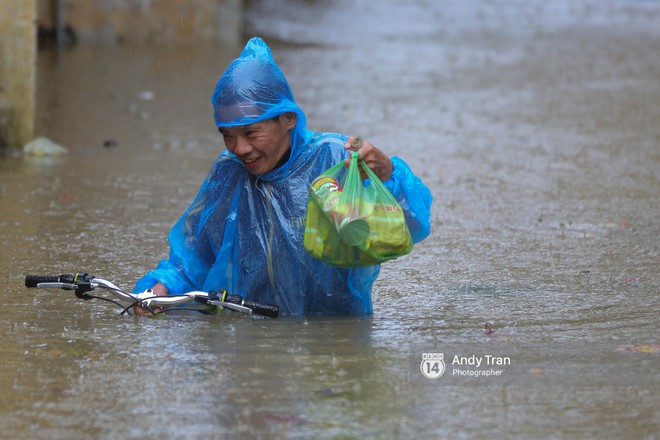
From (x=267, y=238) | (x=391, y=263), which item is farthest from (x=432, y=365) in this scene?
(x=391, y=263)

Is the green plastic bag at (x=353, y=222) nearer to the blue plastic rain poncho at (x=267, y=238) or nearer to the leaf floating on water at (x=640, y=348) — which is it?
the blue plastic rain poncho at (x=267, y=238)

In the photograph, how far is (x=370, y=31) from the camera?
54.0ft

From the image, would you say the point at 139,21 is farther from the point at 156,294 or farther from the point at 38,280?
the point at 38,280

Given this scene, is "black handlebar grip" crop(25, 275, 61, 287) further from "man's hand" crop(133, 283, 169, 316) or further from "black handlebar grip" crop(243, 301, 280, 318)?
"black handlebar grip" crop(243, 301, 280, 318)

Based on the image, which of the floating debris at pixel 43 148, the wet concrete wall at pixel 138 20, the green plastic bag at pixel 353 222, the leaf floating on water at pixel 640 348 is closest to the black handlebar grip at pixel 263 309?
the green plastic bag at pixel 353 222

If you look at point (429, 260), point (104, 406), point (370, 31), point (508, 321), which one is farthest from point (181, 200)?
point (370, 31)

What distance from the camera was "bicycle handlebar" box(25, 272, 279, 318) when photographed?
4121 mm

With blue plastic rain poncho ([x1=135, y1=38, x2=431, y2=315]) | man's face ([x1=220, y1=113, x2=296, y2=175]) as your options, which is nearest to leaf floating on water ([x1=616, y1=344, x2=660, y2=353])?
blue plastic rain poncho ([x1=135, y1=38, x2=431, y2=315])

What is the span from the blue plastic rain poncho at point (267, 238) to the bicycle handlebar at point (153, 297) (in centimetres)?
20

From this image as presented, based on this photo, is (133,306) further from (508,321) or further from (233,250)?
(508,321)

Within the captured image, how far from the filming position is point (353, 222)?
404 cm

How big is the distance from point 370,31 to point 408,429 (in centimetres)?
1357

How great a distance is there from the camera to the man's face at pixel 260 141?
4.30 metres

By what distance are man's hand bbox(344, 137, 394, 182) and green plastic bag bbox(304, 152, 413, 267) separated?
28mm
